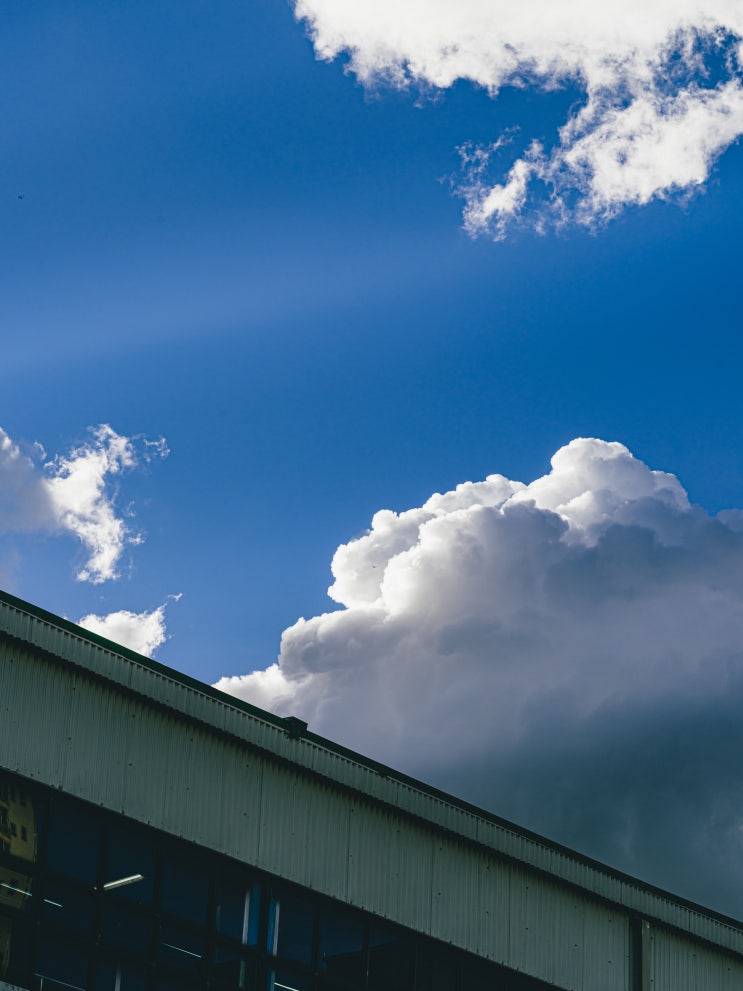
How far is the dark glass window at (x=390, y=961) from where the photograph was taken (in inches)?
1196

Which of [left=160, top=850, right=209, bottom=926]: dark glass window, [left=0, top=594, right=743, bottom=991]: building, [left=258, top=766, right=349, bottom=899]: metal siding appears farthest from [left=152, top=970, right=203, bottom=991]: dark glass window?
[left=258, top=766, right=349, bottom=899]: metal siding

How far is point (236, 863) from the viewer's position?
27891 millimetres

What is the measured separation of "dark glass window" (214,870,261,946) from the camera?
27.6m

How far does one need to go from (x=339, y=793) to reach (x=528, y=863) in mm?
6393

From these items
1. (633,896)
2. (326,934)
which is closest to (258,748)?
(326,934)

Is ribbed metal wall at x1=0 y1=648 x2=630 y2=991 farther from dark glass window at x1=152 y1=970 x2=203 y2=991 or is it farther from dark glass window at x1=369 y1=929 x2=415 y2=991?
dark glass window at x1=152 y1=970 x2=203 y2=991

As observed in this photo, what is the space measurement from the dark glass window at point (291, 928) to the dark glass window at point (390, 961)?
71.8 inches

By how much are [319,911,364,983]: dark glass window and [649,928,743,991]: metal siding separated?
395 inches

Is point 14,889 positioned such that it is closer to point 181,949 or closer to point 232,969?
point 181,949

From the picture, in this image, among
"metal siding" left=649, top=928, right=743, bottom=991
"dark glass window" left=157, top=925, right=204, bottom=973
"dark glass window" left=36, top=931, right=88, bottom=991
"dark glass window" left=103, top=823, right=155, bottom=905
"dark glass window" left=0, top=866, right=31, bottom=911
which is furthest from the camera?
"metal siding" left=649, top=928, right=743, bottom=991

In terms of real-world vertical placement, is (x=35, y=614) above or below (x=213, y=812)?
above

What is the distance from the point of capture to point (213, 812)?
90.4 feet

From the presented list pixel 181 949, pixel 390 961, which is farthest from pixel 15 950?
pixel 390 961

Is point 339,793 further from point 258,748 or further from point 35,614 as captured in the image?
point 35,614
